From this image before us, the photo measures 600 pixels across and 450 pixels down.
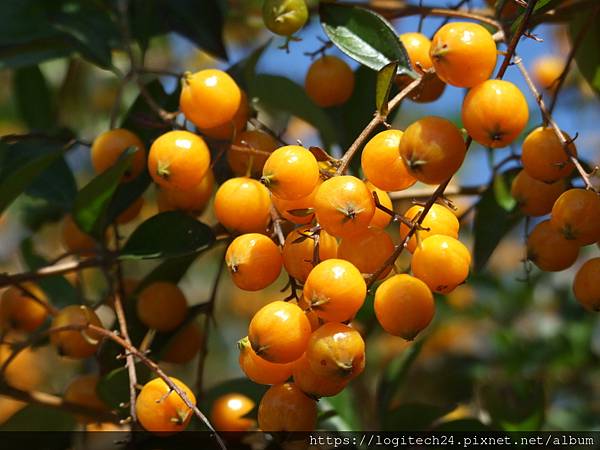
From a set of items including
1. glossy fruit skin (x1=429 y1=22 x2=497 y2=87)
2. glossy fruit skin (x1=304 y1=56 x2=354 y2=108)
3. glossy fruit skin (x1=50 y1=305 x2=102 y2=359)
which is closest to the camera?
glossy fruit skin (x1=429 y1=22 x2=497 y2=87)

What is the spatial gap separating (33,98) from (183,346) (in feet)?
2.74

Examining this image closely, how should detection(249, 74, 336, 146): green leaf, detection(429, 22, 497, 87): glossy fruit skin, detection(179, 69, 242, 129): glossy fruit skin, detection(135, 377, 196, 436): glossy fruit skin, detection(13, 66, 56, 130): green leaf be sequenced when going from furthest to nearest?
detection(13, 66, 56, 130): green leaf < detection(249, 74, 336, 146): green leaf < detection(179, 69, 242, 129): glossy fruit skin < detection(135, 377, 196, 436): glossy fruit skin < detection(429, 22, 497, 87): glossy fruit skin

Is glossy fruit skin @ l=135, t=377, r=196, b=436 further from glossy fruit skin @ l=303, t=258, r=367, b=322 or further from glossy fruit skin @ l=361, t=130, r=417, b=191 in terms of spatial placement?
glossy fruit skin @ l=361, t=130, r=417, b=191

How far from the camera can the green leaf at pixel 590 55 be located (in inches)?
64.9

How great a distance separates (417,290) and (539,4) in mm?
537

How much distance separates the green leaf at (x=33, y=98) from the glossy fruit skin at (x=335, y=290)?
1.24 m

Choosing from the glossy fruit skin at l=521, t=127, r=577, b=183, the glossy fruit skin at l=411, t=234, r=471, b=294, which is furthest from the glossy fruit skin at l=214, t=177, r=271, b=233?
the glossy fruit skin at l=521, t=127, r=577, b=183

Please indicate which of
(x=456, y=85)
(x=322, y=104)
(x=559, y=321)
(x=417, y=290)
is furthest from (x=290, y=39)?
(x=559, y=321)

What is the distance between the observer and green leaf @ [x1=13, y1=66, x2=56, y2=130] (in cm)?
202

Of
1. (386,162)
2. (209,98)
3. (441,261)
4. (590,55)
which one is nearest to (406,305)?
(441,261)

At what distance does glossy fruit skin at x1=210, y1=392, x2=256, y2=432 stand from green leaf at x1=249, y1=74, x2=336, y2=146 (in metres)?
0.66

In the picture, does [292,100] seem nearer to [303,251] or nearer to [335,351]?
[303,251]

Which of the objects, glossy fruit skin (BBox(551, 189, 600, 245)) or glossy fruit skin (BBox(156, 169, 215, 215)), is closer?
glossy fruit skin (BBox(551, 189, 600, 245))

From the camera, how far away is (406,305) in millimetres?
1051
